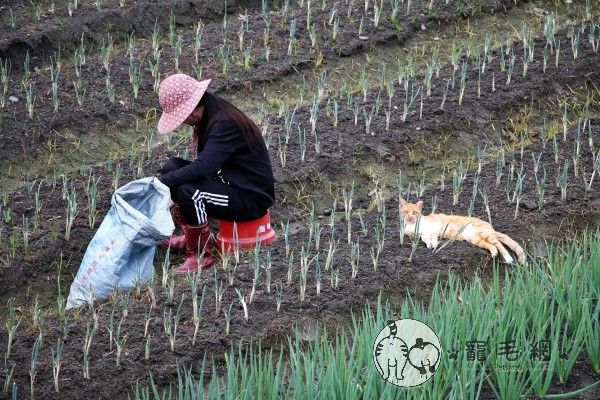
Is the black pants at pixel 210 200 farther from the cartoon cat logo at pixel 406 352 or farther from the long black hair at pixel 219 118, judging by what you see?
the cartoon cat logo at pixel 406 352

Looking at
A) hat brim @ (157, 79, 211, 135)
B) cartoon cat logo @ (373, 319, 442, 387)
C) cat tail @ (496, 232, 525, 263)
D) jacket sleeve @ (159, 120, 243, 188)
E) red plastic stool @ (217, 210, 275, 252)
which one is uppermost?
hat brim @ (157, 79, 211, 135)

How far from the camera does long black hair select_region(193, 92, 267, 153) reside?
20.3ft

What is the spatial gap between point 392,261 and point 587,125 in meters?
2.26

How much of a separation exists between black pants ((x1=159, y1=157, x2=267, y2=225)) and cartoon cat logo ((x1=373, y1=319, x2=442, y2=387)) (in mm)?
1865

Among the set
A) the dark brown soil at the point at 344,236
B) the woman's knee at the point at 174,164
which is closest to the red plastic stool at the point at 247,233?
the dark brown soil at the point at 344,236

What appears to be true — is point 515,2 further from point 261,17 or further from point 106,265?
point 106,265

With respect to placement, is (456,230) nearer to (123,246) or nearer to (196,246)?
(196,246)

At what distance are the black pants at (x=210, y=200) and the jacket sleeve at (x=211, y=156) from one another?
0.09 m

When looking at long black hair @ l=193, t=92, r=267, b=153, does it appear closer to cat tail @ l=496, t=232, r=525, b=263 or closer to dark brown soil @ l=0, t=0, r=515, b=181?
cat tail @ l=496, t=232, r=525, b=263

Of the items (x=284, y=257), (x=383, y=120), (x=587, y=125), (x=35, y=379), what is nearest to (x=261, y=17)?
(x=383, y=120)

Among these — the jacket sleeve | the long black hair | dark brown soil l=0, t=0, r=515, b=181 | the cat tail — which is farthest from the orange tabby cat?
dark brown soil l=0, t=0, r=515, b=181

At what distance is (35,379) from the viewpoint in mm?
5156

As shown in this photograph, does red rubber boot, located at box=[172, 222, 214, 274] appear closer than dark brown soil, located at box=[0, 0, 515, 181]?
Yes

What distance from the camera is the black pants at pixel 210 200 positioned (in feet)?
20.6
